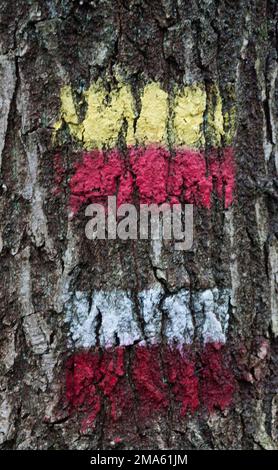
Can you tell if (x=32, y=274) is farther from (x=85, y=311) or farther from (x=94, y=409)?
(x=94, y=409)

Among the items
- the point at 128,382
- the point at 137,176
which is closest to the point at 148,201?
the point at 137,176

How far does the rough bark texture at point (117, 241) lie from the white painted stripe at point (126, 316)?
26 millimetres

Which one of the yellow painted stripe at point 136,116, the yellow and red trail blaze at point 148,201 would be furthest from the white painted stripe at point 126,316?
the yellow painted stripe at point 136,116

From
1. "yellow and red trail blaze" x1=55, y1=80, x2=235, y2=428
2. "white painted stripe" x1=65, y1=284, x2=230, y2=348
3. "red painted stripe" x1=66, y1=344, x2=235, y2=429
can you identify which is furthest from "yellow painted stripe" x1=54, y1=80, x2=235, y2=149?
"red painted stripe" x1=66, y1=344, x2=235, y2=429

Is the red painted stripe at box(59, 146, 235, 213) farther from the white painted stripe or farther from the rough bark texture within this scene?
the white painted stripe

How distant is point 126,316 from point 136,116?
0.44 m

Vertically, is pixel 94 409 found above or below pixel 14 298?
below

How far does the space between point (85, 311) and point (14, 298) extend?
0.16 m

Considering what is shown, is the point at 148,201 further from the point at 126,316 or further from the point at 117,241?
the point at 126,316

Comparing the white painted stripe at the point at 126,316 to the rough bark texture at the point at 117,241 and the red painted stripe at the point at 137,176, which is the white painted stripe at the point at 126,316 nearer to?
the rough bark texture at the point at 117,241

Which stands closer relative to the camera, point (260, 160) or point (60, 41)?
point (60, 41)

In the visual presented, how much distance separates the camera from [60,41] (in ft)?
4.25

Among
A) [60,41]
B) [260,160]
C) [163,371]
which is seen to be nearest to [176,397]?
[163,371]

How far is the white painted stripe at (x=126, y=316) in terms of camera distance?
1337mm
